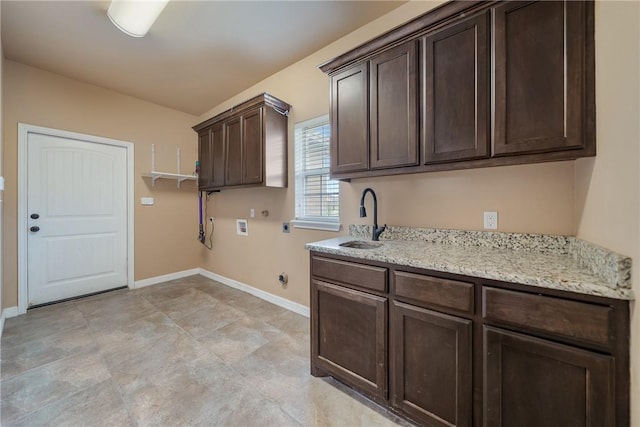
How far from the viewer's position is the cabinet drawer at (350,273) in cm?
143

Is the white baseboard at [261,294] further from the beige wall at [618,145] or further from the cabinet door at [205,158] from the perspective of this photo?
the beige wall at [618,145]

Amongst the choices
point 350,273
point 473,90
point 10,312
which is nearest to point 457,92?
point 473,90

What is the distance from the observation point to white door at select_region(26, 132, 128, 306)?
291 cm

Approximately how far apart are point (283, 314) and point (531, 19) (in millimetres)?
3014

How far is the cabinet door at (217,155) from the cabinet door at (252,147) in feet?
1.66

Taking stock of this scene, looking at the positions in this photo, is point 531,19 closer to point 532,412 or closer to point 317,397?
point 532,412

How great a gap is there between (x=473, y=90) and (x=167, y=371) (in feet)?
9.12

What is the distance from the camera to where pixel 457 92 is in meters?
1.45

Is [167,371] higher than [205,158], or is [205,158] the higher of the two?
[205,158]

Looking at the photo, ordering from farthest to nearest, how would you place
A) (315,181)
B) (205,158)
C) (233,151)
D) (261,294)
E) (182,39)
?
(205,158)
(261,294)
(233,151)
(315,181)
(182,39)

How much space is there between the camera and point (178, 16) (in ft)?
6.79

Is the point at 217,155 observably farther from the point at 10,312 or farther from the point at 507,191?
the point at 507,191

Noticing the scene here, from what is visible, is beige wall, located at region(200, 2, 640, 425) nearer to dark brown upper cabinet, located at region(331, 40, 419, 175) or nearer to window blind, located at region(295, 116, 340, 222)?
window blind, located at region(295, 116, 340, 222)

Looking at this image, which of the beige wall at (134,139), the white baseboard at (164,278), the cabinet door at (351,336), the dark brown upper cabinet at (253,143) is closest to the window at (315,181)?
the dark brown upper cabinet at (253,143)
